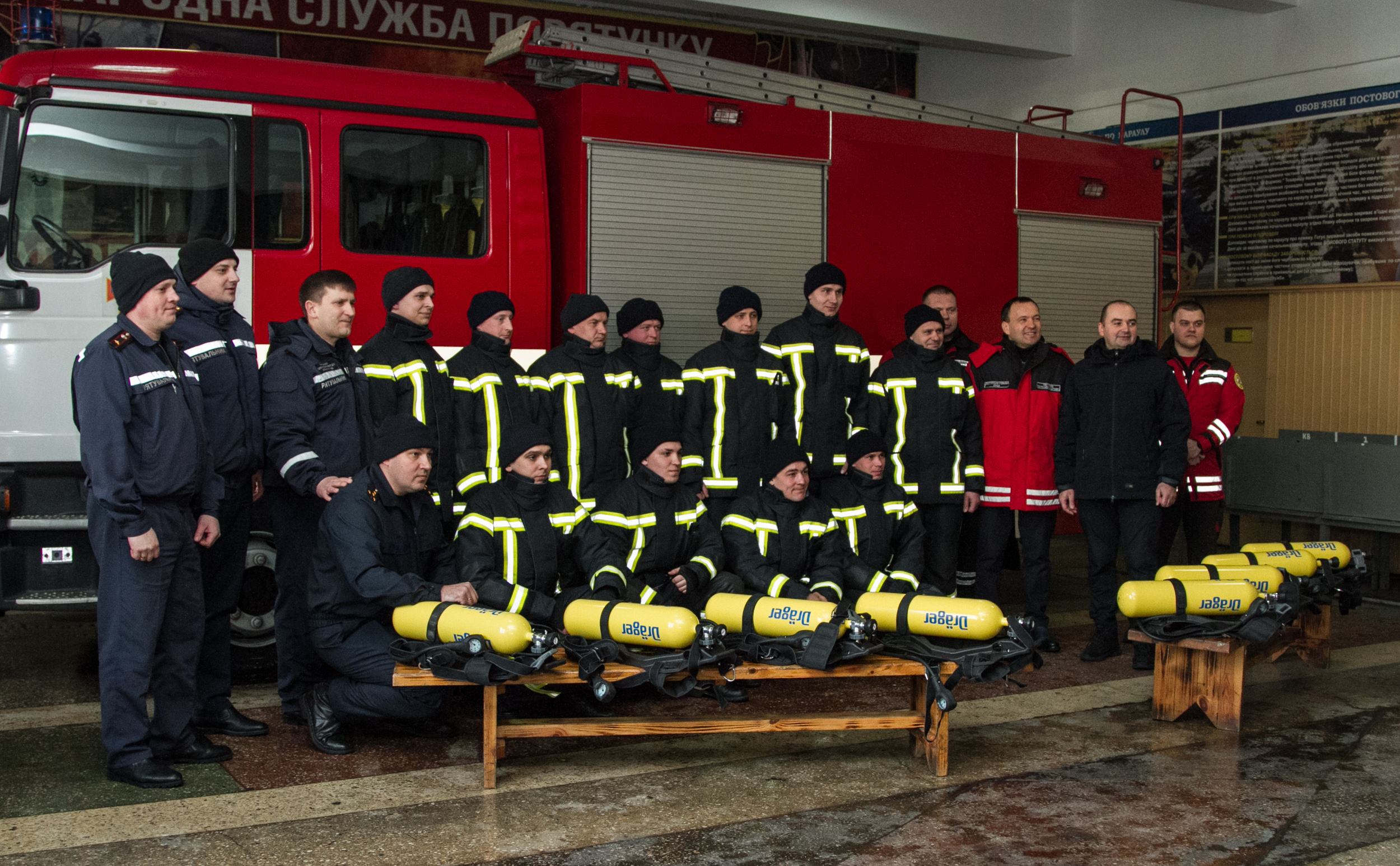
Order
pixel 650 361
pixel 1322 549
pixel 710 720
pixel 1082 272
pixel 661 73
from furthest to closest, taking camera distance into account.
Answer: pixel 1082 272
pixel 661 73
pixel 1322 549
pixel 650 361
pixel 710 720

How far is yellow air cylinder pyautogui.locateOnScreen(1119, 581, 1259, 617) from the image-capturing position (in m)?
5.14

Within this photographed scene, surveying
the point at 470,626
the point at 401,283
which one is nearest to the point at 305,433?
the point at 401,283

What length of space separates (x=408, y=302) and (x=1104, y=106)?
9.04 metres

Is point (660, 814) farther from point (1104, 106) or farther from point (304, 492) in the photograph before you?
point (1104, 106)

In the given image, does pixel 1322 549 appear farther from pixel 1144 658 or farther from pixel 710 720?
pixel 710 720

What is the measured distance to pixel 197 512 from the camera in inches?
177

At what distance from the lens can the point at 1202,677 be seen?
512 centimetres

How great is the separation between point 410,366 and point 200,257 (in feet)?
3.16

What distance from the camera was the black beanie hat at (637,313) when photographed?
5.83 m

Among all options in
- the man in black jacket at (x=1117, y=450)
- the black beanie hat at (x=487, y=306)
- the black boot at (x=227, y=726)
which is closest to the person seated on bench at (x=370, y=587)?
the black boot at (x=227, y=726)

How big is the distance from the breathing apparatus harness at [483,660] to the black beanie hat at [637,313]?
6.61 ft

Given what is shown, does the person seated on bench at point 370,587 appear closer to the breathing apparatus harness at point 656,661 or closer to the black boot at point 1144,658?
the breathing apparatus harness at point 656,661

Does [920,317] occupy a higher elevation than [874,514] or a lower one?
higher

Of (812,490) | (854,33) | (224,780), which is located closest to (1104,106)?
(854,33)
